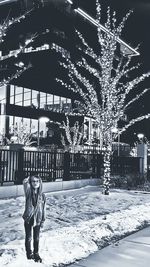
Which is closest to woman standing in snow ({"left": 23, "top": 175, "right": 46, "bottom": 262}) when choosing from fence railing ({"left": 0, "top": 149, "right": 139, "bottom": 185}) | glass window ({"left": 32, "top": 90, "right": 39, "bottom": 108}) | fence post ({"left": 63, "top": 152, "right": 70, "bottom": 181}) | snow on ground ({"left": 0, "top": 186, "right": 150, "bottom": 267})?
snow on ground ({"left": 0, "top": 186, "right": 150, "bottom": 267})

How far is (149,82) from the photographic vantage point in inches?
1868

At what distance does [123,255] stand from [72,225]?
2.07 metres

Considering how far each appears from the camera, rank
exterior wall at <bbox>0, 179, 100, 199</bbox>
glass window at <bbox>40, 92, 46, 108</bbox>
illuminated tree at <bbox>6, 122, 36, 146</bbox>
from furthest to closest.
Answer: glass window at <bbox>40, 92, 46, 108</bbox>
illuminated tree at <bbox>6, 122, 36, 146</bbox>
exterior wall at <bbox>0, 179, 100, 199</bbox>

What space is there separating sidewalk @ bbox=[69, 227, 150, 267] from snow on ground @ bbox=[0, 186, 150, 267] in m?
0.22

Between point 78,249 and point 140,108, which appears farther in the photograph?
point 140,108

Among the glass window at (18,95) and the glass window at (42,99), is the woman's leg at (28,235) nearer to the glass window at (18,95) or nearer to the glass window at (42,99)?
the glass window at (18,95)

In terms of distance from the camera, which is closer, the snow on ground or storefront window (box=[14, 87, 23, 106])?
the snow on ground

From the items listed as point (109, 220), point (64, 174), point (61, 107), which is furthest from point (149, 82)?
point (109, 220)

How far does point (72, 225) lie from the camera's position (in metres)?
7.40

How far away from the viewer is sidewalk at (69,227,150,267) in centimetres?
507

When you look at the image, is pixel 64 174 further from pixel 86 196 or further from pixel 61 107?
pixel 61 107

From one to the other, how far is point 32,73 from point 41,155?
117ft

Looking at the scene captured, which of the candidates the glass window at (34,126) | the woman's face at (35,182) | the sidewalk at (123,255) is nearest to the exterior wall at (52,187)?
the sidewalk at (123,255)

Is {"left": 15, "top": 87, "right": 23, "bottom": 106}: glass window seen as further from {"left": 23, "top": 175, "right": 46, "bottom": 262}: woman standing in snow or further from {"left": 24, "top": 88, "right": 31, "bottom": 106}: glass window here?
{"left": 23, "top": 175, "right": 46, "bottom": 262}: woman standing in snow
